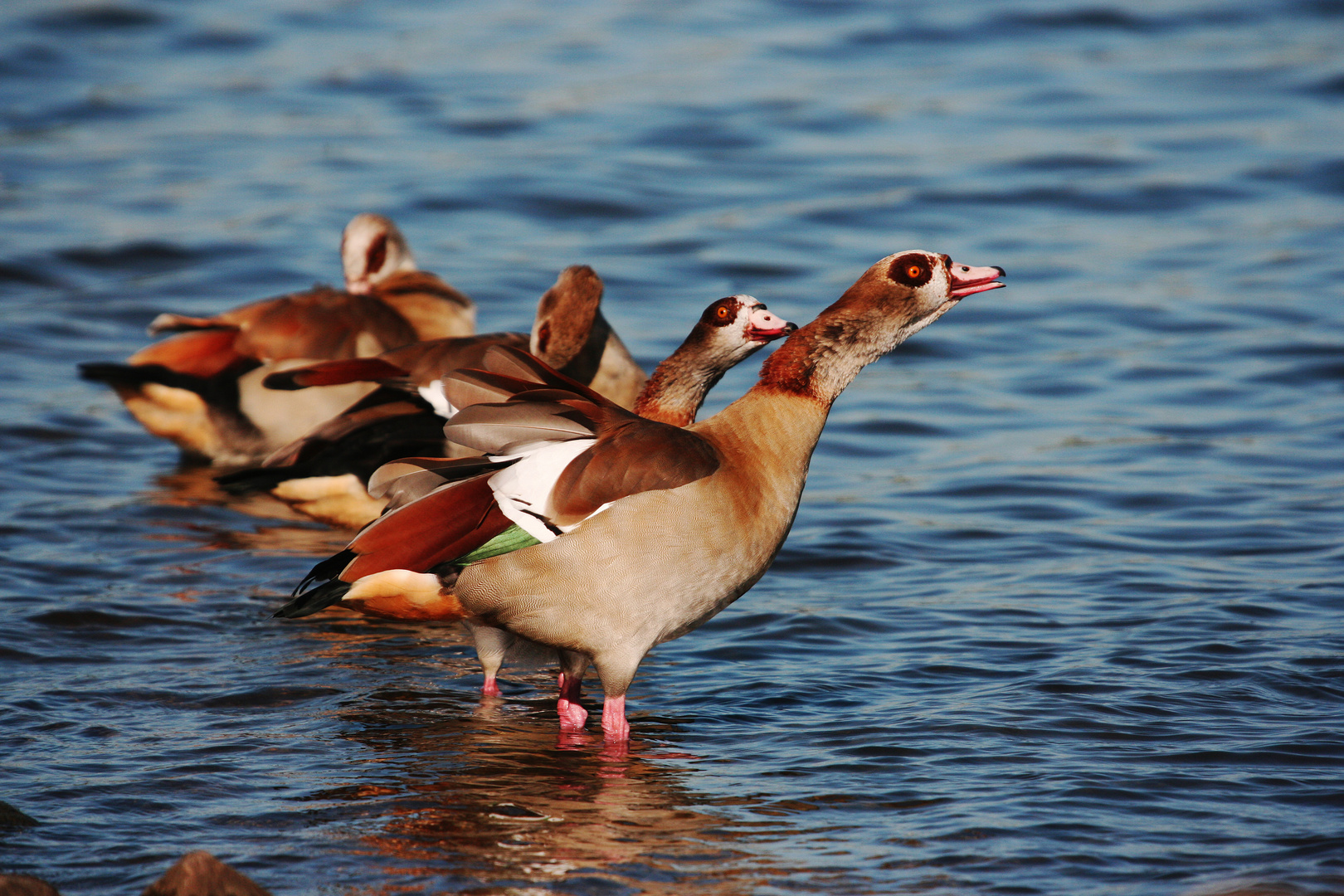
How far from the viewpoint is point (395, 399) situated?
27.7ft

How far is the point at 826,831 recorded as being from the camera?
5410mm

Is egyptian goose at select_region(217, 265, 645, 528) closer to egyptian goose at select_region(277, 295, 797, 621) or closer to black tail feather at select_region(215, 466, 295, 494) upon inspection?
black tail feather at select_region(215, 466, 295, 494)

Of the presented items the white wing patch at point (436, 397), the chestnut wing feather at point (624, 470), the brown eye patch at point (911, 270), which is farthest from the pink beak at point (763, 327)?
the white wing patch at point (436, 397)

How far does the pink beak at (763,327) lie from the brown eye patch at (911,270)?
0.83 meters

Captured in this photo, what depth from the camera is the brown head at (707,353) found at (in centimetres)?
715

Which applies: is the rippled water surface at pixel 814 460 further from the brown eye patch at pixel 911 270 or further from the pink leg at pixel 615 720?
the brown eye patch at pixel 911 270

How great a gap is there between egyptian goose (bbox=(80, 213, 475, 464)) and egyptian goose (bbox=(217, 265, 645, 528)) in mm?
1154

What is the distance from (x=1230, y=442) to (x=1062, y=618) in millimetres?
3176

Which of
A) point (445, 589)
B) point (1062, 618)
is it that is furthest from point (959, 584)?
point (445, 589)

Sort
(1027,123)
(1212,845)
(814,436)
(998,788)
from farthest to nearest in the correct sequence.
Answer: (1027,123) < (814,436) < (998,788) < (1212,845)

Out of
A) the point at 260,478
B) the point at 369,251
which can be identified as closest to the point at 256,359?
the point at 369,251

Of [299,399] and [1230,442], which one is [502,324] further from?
[1230,442]

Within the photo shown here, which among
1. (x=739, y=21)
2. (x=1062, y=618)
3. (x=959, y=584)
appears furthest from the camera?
(x=739, y=21)

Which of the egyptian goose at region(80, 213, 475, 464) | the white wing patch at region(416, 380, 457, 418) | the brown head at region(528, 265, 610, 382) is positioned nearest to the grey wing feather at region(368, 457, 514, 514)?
the white wing patch at region(416, 380, 457, 418)
